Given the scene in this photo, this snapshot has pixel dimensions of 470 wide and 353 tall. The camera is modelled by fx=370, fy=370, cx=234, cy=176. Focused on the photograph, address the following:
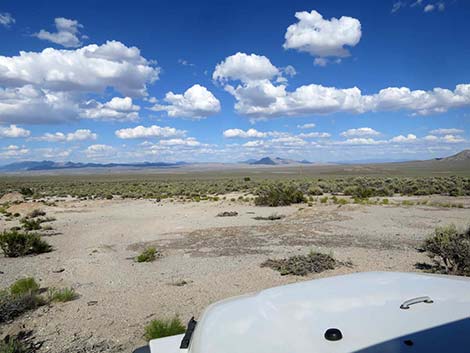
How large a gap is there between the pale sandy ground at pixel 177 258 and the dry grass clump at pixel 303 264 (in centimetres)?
25

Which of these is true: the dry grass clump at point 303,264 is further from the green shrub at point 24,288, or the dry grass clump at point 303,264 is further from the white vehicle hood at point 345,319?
the white vehicle hood at point 345,319

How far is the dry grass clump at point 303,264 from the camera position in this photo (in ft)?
30.0

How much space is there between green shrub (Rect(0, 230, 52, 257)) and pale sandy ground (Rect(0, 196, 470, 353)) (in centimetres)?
63

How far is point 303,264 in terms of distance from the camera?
31.0ft

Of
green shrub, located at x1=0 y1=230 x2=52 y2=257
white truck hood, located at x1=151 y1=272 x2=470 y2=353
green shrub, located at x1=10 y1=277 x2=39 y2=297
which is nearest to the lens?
white truck hood, located at x1=151 y1=272 x2=470 y2=353

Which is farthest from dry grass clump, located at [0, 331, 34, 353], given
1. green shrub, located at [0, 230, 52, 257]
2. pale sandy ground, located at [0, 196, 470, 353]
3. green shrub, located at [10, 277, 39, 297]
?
green shrub, located at [0, 230, 52, 257]

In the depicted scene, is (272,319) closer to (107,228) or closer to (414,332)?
(414,332)

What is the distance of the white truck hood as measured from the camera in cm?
206

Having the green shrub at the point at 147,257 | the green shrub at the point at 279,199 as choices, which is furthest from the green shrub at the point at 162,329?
the green shrub at the point at 279,199

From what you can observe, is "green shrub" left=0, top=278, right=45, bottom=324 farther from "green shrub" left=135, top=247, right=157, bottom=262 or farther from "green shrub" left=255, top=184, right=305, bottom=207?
"green shrub" left=255, top=184, right=305, bottom=207

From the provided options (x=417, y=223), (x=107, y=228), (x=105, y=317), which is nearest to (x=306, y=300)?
(x=105, y=317)

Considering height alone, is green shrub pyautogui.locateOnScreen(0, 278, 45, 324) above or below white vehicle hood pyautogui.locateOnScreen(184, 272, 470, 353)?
below

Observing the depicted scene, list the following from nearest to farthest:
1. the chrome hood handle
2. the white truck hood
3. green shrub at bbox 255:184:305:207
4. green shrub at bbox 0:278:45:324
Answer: the white truck hood → the chrome hood handle → green shrub at bbox 0:278:45:324 → green shrub at bbox 255:184:305:207

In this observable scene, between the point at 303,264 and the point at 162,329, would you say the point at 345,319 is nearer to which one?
the point at 162,329
